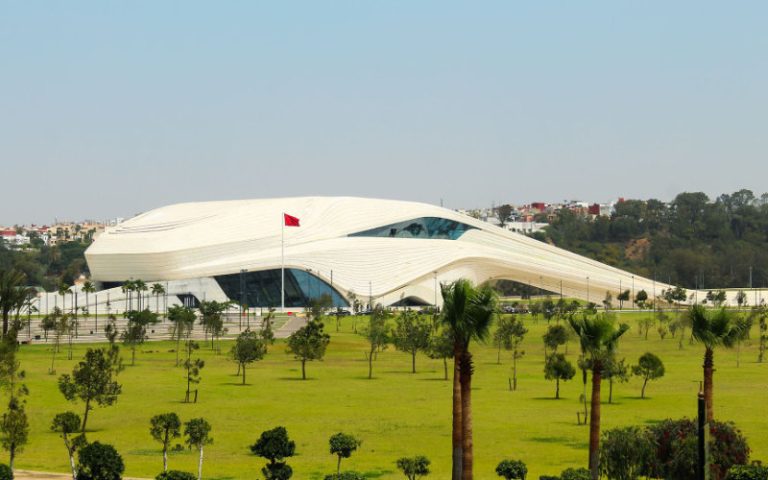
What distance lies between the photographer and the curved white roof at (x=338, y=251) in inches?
5989

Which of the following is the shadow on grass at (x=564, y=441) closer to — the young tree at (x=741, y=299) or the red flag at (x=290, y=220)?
the young tree at (x=741, y=299)

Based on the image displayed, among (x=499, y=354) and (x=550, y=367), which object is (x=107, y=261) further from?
(x=550, y=367)

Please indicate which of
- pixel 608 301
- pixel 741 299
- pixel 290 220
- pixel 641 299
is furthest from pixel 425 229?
pixel 741 299

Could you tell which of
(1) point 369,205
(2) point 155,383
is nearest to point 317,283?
(1) point 369,205

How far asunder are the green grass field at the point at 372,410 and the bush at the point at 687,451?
4.91 m

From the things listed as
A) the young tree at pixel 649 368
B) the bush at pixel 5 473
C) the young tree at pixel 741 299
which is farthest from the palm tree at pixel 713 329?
the young tree at pixel 741 299

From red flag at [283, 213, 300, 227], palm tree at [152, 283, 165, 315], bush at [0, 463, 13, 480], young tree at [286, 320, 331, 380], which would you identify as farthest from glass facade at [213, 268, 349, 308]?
bush at [0, 463, 13, 480]

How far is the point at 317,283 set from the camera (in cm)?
15288

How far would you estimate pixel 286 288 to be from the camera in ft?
501

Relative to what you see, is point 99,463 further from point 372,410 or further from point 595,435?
point 372,410

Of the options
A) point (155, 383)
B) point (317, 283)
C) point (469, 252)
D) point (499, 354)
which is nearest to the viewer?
point (155, 383)

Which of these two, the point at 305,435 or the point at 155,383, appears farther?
the point at 155,383

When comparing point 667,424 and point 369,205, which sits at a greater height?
point 369,205

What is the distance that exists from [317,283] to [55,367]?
3244 inches
